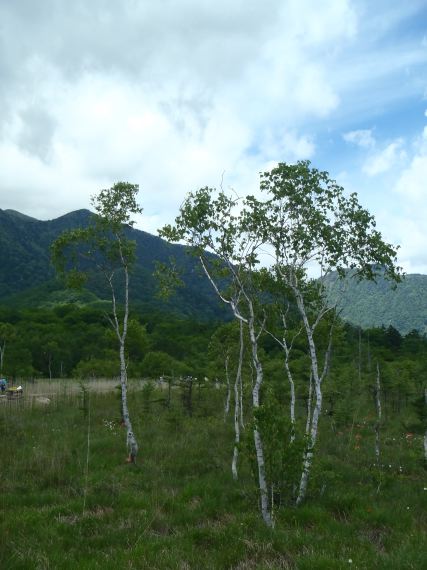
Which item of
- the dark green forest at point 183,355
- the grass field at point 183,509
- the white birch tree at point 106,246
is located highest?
the white birch tree at point 106,246

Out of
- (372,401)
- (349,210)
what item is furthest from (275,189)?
(372,401)

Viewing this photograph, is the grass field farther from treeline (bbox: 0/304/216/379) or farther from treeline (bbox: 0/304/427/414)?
treeline (bbox: 0/304/216/379)

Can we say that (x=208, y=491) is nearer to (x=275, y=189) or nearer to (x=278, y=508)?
(x=278, y=508)

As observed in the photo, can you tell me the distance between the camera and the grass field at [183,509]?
29.5 ft

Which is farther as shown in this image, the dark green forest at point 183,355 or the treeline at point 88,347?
the treeline at point 88,347

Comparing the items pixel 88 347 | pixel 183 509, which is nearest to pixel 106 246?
pixel 183 509

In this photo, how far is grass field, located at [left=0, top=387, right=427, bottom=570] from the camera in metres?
8.99

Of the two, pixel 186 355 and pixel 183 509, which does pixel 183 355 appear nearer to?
pixel 186 355

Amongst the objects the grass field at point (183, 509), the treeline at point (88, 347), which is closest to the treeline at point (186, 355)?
the treeline at point (88, 347)

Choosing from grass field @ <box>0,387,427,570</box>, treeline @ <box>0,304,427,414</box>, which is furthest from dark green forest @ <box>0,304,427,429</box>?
grass field @ <box>0,387,427,570</box>

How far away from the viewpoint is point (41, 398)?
107ft

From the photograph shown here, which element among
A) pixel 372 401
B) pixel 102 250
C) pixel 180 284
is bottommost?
pixel 372 401

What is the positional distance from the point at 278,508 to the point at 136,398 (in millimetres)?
25148

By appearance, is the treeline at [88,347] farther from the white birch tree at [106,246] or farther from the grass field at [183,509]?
the grass field at [183,509]
